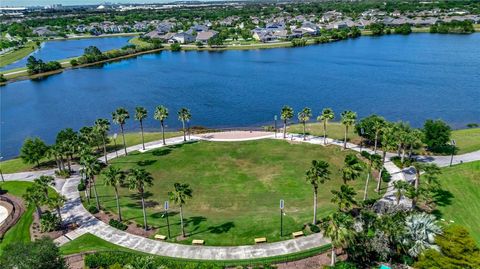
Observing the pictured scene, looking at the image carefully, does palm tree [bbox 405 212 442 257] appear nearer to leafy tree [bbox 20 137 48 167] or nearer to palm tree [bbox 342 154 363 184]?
palm tree [bbox 342 154 363 184]

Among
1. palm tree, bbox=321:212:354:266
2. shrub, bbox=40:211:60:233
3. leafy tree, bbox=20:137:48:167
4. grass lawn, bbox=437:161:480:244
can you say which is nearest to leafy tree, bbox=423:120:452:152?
grass lawn, bbox=437:161:480:244

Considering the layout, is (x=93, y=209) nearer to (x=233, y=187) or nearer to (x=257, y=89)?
(x=233, y=187)

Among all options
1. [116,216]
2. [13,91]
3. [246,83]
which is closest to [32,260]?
[116,216]

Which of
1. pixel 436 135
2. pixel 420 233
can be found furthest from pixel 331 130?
pixel 420 233

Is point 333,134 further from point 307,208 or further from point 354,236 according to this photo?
point 354,236

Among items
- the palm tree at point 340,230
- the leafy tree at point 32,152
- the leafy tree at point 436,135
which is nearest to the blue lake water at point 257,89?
the leafy tree at point 32,152
